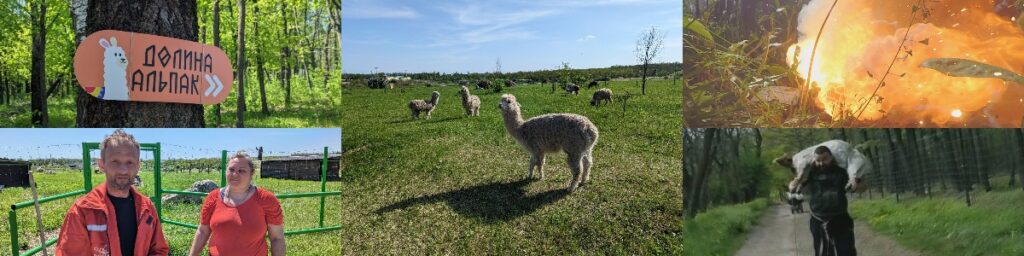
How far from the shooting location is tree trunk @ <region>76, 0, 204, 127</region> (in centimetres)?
406

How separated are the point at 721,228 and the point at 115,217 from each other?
3.83 metres

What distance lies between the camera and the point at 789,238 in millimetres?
4582

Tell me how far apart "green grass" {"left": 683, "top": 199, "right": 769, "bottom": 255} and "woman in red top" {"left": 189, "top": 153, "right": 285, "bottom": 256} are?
9.62 feet

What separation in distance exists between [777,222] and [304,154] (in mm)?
3586

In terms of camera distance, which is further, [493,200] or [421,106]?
[421,106]

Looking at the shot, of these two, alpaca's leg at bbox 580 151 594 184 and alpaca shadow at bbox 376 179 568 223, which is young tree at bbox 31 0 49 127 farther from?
alpaca's leg at bbox 580 151 594 184

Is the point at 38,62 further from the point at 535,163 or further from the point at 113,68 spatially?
the point at 535,163

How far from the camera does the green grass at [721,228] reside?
467cm

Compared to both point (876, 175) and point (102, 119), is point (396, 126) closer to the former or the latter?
point (102, 119)

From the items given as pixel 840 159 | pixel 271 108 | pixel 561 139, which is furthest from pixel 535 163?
pixel 840 159

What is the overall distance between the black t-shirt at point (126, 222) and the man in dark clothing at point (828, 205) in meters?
4.11

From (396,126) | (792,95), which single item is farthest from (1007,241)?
(396,126)

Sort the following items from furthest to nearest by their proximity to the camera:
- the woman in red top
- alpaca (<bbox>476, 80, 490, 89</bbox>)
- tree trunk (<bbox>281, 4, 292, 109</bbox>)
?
alpaca (<bbox>476, 80, 490, 89</bbox>) → tree trunk (<bbox>281, 4, 292, 109</bbox>) → the woman in red top

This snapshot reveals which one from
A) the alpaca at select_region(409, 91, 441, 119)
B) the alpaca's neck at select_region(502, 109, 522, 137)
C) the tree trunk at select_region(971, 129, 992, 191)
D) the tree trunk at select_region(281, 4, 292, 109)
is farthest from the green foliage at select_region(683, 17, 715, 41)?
the tree trunk at select_region(281, 4, 292, 109)
